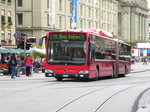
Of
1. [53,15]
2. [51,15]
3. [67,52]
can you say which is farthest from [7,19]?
[67,52]

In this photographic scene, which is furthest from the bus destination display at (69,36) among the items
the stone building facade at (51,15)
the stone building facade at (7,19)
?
the stone building facade at (51,15)

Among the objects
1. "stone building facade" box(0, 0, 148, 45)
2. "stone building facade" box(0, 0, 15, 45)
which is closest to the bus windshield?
"stone building facade" box(0, 0, 15, 45)

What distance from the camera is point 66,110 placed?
12.9 meters

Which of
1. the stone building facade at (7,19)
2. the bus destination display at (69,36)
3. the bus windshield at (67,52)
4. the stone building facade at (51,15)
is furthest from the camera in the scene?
the stone building facade at (51,15)

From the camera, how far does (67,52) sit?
27.7 m

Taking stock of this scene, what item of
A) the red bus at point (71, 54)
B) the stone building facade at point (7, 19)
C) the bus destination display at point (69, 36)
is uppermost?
the stone building facade at point (7, 19)

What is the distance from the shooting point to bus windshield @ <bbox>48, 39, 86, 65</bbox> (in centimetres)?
2766

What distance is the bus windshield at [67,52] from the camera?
27.7 meters

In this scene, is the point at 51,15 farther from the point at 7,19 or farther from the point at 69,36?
the point at 69,36

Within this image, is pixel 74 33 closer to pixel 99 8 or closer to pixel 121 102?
pixel 121 102

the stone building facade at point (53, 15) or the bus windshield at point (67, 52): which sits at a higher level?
the stone building facade at point (53, 15)

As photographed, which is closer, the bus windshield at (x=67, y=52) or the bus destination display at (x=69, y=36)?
the bus windshield at (x=67, y=52)

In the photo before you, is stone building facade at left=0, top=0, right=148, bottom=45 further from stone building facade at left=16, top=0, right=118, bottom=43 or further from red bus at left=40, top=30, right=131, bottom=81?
red bus at left=40, top=30, right=131, bottom=81

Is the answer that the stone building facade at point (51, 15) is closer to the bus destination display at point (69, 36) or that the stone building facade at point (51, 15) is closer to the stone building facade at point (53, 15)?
the stone building facade at point (53, 15)
